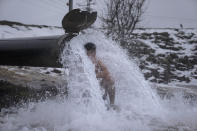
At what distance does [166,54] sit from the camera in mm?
16203

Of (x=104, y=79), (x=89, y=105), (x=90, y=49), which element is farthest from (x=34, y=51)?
(x=104, y=79)

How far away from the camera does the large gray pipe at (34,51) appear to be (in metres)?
3.64

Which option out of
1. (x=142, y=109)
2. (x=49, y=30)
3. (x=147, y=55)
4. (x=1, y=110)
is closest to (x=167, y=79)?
(x=147, y=55)

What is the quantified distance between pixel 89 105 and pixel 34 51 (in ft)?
3.68

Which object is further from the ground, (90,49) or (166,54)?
(90,49)

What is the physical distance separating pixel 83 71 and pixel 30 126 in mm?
1368

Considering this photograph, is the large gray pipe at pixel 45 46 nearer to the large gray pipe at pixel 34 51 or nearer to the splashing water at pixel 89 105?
the large gray pipe at pixel 34 51

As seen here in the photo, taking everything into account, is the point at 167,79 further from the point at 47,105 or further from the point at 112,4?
the point at 47,105

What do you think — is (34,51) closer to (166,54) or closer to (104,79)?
(104,79)

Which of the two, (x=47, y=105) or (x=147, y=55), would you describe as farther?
(x=147, y=55)

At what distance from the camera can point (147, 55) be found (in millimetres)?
16062

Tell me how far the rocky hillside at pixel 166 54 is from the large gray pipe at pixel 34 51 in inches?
300

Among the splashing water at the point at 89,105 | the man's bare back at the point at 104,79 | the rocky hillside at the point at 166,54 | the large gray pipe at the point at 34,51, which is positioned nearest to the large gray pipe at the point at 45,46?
the large gray pipe at the point at 34,51

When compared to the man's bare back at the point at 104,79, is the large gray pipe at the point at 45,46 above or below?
above
